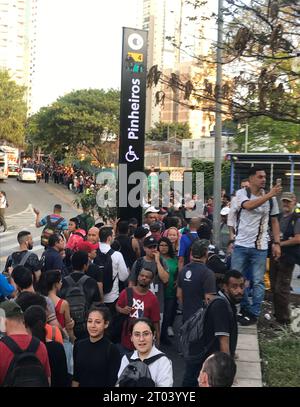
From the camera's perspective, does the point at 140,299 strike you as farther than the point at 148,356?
Yes

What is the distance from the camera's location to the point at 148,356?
13.0ft

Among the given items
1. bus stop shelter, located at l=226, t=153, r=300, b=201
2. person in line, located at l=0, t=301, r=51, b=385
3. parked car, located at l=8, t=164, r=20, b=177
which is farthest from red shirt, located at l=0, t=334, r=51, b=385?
parked car, located at l=8, t=164, r=20, b=177

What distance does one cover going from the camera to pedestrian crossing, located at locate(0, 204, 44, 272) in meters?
16.8

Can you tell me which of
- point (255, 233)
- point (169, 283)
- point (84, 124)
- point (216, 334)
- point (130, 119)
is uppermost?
point (84, 124)

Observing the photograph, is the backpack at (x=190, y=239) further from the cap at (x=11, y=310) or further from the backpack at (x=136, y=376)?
the backpack at (x=136, y=376)

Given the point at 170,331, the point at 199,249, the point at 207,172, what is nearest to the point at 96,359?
the point at 199,249

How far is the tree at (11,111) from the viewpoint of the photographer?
5728 centimetres

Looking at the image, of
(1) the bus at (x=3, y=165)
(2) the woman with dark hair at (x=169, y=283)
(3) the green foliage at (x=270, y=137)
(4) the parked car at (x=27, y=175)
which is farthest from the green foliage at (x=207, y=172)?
(1) the bus at (x=3, y=165)

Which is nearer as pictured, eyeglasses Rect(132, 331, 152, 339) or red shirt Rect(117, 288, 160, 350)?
eyeglasses Rect(132, 331, 152, 339)

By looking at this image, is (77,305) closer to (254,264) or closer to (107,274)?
(107,274)

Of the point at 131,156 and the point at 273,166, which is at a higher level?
the point at 131,156

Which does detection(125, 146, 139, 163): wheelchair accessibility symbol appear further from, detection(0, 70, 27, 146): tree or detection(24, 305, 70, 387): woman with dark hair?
detection(0, 70, 27, 146): tree

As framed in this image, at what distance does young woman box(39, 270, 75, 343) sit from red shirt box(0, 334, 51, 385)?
1.10 metres

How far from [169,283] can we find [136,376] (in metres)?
3.57
